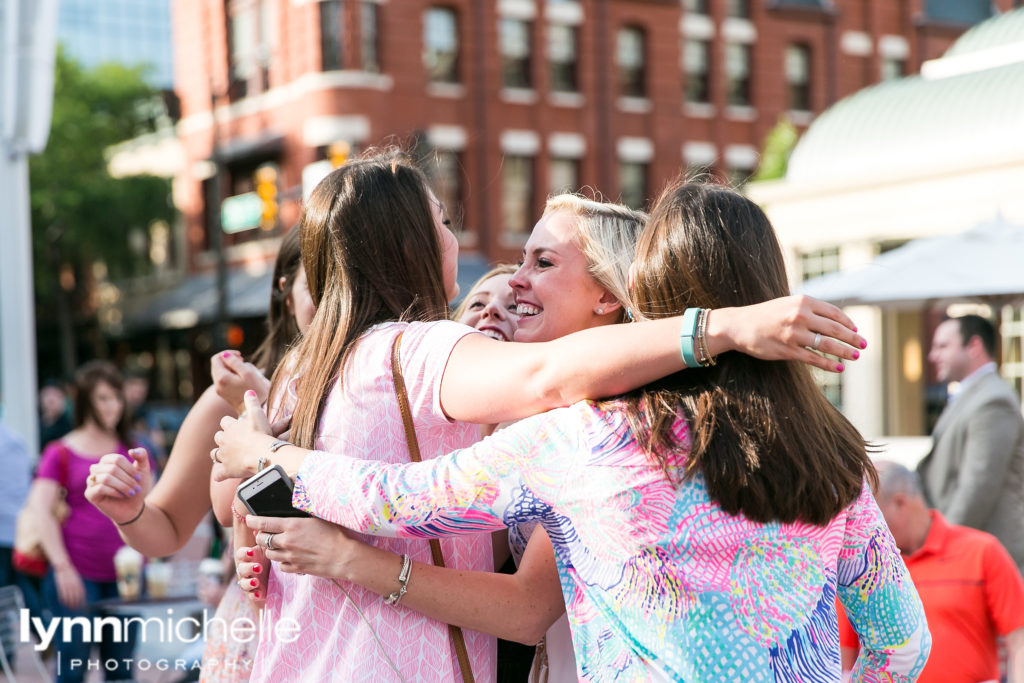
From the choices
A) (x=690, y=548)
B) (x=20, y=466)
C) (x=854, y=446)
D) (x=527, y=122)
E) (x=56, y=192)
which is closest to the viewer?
(x=690, y=548)

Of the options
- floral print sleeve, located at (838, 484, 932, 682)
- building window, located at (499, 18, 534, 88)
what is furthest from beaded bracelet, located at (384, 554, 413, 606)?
building window, located at (499, 18, 534, 88)

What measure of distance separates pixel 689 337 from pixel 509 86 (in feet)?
91.7

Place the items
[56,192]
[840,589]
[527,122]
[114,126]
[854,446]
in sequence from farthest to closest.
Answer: [114,126], [56,192], [527,122], [840,589], [854,446]

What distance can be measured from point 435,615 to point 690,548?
Answer: 1.66 ft

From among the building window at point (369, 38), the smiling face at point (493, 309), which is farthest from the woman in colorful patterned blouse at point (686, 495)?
the building window at point (369, 38)

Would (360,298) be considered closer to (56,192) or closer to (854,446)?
(854,446)

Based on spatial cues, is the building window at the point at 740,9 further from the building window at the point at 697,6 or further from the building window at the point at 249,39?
the building window at the point at 249,39

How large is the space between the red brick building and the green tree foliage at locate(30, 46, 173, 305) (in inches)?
65.3

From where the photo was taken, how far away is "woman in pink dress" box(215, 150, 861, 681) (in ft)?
5.97

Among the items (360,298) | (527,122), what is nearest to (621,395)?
(360,298)

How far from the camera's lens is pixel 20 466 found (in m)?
6.94

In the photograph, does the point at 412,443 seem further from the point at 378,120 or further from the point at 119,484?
the point at 378,120

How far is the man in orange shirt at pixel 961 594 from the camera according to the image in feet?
12.4

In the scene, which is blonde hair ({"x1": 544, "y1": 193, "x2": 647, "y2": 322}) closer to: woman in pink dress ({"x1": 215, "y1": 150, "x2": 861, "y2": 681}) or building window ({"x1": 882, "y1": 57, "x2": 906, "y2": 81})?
woman in pink dress ({"x1": 215, "y1": 150, "x2": 861, "y2": 681})
